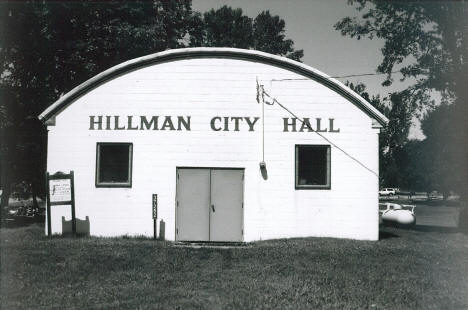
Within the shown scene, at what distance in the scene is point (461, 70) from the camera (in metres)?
20.7

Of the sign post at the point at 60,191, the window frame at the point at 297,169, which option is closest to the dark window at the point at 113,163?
the sign post at the point at 60,191

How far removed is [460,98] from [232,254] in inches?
592

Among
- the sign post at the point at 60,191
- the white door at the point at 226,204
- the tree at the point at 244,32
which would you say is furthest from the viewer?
the tree at the point at 244,32

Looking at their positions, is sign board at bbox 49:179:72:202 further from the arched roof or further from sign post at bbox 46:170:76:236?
the arched roof

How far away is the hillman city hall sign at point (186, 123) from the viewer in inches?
584

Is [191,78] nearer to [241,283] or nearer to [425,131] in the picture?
[241,283]

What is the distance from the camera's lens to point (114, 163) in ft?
49.0

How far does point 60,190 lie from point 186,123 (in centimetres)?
435

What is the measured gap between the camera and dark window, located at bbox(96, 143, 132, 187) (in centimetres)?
1485

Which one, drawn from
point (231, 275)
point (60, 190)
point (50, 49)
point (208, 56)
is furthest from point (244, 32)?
point (231, 275)

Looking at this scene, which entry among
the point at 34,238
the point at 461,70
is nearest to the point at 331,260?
the point at 34,238

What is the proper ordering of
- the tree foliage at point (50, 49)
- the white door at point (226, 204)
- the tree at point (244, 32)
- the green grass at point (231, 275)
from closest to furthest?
the green grass at point (231, 275)
the white door at point (226, 204)
the tree foliage at point (50, 49)
the tree at point (244, 32)

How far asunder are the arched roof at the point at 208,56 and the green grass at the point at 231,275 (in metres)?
4.20

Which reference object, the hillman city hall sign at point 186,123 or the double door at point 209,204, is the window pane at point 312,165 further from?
the double door at point 209,204
